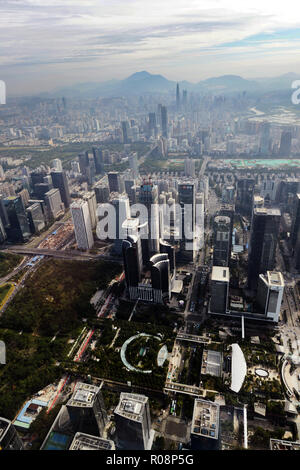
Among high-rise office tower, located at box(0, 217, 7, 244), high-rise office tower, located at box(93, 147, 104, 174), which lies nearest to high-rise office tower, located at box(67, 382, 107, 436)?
high-rise office tower, located at box(0, 217, 7, 244)

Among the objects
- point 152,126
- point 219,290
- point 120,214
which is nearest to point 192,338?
point 219,290

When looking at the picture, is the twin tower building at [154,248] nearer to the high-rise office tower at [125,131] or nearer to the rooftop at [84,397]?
the rooftop at [84,397]

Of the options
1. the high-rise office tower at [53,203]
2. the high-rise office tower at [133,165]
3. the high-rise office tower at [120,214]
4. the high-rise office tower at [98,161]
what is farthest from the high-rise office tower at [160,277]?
the high-rise office tower at [98,161]

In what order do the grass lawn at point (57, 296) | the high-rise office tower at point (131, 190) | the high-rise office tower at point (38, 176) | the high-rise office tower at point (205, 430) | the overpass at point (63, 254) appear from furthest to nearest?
the high-rise office tower at point (38, 176)
the high-rise office tower at point (131, 190)
the overpass at point (63, 254)
the grass lawn at point (57, 296)
the high-rise office tower at point (205, 430)

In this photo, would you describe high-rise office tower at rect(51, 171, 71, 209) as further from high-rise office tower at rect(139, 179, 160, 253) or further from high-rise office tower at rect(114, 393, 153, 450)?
high-rise office tower at rect(114, 393, 153, 450)
